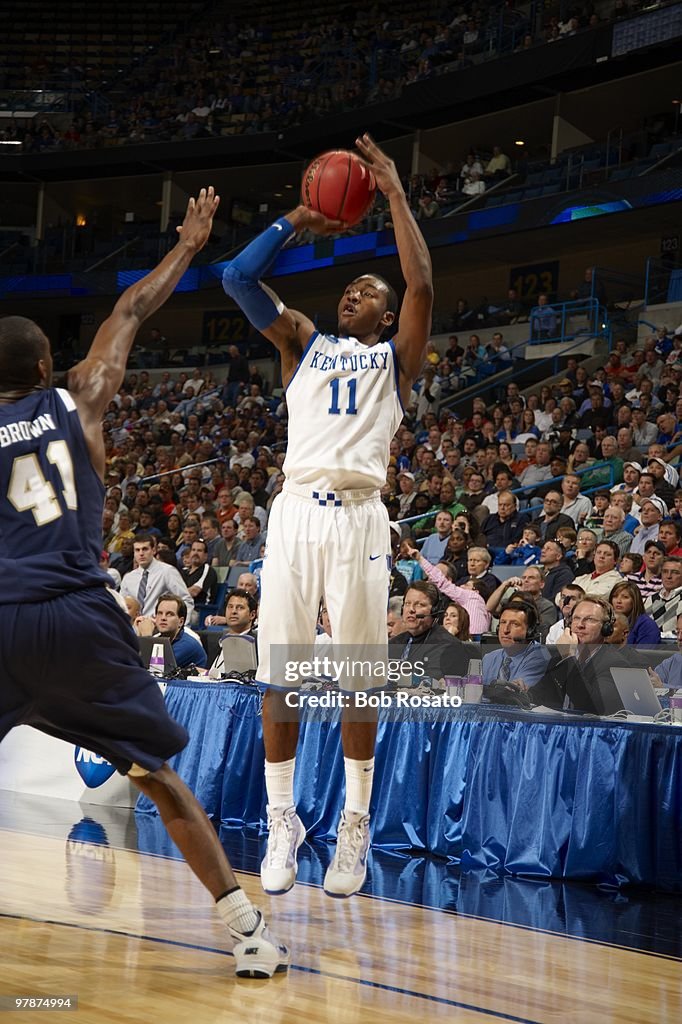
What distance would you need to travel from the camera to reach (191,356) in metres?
26.3

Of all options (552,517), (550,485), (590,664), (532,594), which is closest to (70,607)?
(590,664)

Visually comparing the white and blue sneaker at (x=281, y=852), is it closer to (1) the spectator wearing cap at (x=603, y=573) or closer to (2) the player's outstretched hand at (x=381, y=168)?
(2) the player's outstretched hand at (x=381, y=168)

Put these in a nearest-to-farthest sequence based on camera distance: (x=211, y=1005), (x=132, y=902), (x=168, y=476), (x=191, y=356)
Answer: (x=211, y=1005) < (x=132, y=902) < (x=168, y=476) < (x=191, y=356)

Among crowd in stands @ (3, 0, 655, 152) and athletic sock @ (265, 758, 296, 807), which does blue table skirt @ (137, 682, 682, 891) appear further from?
crowd in stands @ (3, 0, 655, 152)

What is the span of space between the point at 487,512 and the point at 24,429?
888 cm

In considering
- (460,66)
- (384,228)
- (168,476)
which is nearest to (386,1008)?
(168,476)

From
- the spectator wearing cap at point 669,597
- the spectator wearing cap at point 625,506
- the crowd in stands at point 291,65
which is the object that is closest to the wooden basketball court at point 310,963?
the spectator wearing cap at point 669,597

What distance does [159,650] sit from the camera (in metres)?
8.02

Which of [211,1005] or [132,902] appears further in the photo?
[132,902]

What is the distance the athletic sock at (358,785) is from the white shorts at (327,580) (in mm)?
326

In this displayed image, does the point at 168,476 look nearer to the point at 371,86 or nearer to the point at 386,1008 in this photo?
the point at 371,86

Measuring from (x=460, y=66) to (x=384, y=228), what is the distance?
3.35 m

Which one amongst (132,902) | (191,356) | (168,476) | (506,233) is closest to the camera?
(132,902)

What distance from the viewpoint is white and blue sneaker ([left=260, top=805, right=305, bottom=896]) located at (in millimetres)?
4125
